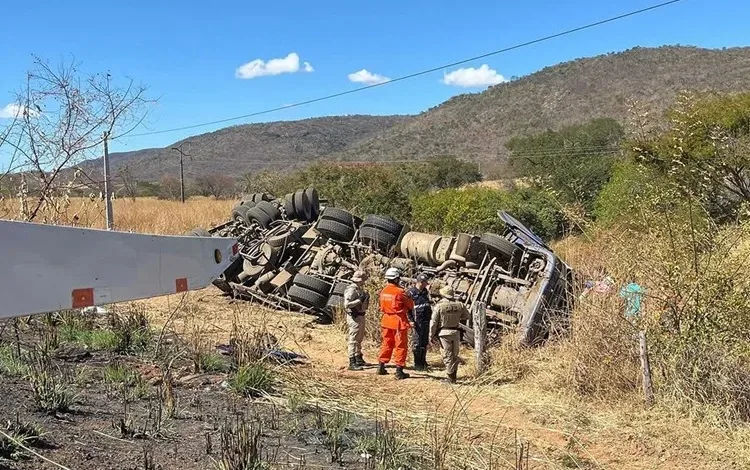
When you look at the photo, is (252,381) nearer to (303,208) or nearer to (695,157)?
(695,157)

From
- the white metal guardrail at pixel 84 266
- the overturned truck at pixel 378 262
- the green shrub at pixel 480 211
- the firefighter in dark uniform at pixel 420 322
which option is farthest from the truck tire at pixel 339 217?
the white metal guardrail at pixel 84 266

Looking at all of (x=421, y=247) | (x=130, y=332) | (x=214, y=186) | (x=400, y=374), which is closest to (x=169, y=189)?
(x=214, y=186)

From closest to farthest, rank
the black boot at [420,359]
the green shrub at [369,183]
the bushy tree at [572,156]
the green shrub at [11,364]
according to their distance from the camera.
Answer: the green shrub at [11,364] → the black boot at [420,359] → the green shrub at [369,183] → the bushy tree at [572,156]

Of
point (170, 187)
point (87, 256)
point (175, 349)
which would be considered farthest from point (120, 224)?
point (170, 187)

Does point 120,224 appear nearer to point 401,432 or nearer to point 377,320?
point 377,320

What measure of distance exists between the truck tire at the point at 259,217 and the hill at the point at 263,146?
55896 millimetres

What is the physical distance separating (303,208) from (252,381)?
28.9 ft

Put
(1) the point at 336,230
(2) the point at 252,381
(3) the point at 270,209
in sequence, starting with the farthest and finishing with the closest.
Result: (3) the point at 270,209 → (1) the point at 336,230 → (2) the point at 252,381

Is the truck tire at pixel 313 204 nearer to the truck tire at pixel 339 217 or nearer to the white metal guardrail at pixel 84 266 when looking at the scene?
the truck tire at pixel 339 217

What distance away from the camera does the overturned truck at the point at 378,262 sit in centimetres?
1000

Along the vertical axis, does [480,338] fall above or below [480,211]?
below

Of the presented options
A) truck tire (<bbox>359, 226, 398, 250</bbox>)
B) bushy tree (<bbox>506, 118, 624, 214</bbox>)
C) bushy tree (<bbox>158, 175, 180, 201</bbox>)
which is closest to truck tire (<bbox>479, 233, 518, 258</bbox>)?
truck tire (<bbox>359, 226, 398, 250</bbox>)

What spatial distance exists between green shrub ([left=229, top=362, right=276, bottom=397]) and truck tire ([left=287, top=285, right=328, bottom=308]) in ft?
19.1

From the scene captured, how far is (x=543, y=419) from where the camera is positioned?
7.09 meters
